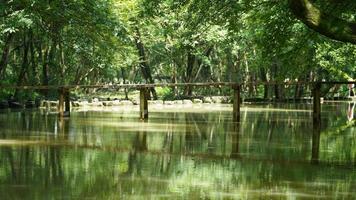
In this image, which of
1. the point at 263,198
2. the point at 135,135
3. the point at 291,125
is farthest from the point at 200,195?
the point at 291,125

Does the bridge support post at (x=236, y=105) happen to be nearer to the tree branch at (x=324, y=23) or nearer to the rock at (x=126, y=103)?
the tree branch at (x=324, y=23)

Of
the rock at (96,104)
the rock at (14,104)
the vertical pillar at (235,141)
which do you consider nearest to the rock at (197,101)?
the rock at (96,104)

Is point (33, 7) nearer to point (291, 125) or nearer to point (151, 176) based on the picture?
point (291, 125)

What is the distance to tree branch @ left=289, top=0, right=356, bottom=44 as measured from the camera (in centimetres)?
1051

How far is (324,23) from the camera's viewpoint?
10602mm

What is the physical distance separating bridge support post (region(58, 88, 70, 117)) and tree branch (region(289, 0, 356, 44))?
2038 cm

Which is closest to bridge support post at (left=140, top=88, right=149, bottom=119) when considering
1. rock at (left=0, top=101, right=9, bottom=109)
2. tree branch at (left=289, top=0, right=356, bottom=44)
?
rock at (left=0, top=101, right=9, bottom=109)

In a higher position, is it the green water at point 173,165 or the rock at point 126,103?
the rock at point 126,103

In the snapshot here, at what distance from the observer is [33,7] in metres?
24.2

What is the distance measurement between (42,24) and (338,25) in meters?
19.9

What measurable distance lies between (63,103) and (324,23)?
2091 centimetres

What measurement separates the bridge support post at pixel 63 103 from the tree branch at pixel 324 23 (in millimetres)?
20378

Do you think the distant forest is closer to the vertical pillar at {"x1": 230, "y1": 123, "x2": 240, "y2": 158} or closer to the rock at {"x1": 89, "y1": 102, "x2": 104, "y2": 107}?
the rock at {"x1": 89, "y1": 102, "x2": 104, "y2": 107}

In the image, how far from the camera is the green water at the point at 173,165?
376 inches
